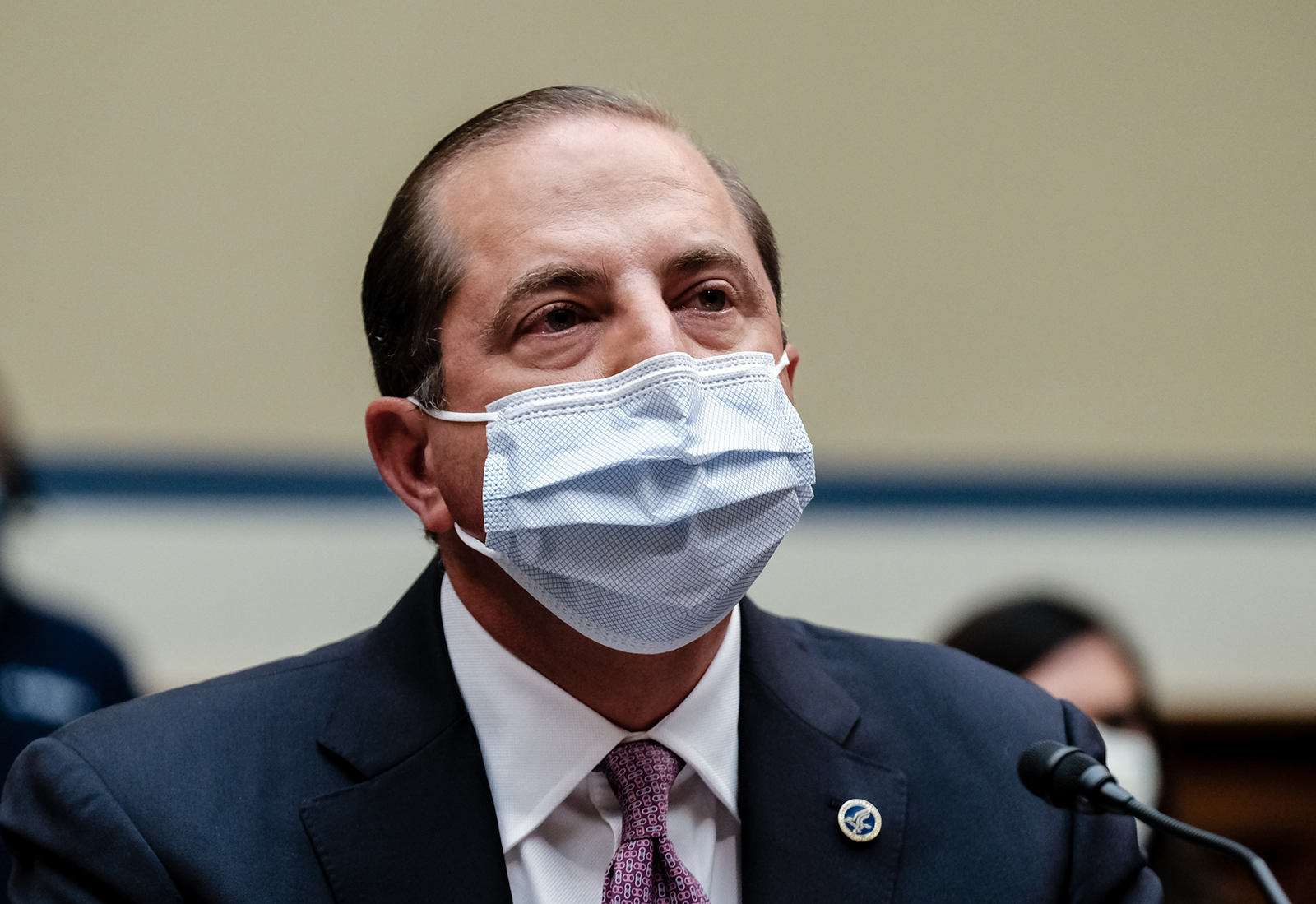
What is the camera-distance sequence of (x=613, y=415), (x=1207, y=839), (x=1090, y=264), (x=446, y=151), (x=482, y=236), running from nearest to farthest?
(x=1207, y=839) < (x=613, y=415) < (x=482, y=236) < (x=446, y=151) < (x=1090, y=264)

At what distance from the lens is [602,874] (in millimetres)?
1656

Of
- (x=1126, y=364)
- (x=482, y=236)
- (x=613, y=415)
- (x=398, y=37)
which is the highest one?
(x=398, y=37)

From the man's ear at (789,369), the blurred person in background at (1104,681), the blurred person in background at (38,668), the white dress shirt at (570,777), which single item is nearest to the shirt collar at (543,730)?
the white dress shirt at (570,777)

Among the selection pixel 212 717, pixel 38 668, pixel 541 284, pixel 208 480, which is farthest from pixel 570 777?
pixel 208 480

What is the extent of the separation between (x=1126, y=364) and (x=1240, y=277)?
1.85ft

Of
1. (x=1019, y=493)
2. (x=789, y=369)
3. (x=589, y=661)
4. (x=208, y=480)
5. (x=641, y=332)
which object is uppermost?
(x=641, y=332)

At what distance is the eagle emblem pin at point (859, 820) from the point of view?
68.1 inches

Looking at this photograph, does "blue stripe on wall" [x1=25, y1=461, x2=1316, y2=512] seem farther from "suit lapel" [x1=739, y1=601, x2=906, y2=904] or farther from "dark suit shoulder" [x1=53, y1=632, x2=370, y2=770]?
"suit lapel" [x1=739, y1=601, x2=906, y2=904]

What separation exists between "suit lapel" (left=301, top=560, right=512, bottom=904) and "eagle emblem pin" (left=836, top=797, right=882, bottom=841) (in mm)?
454

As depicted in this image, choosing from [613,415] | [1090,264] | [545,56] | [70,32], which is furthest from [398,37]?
[613,415]

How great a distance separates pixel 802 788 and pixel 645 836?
258 mm

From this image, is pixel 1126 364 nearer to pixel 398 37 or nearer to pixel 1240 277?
pixel 1240 277

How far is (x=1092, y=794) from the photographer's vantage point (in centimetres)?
133

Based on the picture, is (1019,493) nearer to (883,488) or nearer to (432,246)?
(883,488)
